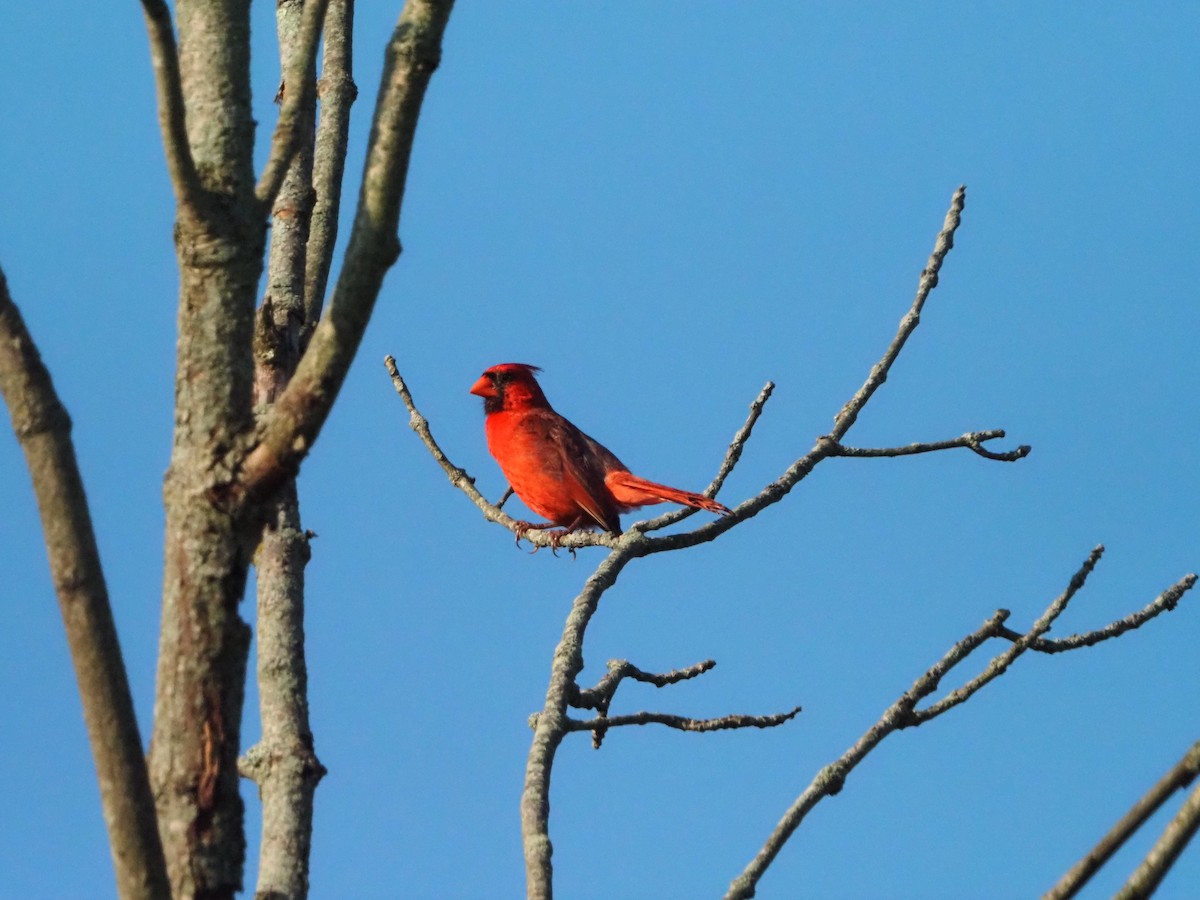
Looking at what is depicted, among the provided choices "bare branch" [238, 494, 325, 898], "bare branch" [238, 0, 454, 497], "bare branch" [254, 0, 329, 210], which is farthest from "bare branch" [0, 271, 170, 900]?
"bare branch" [238, 494, 325, 898]

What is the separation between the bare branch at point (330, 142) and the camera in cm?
457

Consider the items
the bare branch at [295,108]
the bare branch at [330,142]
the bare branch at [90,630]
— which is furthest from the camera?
the bare branch at [330,142]

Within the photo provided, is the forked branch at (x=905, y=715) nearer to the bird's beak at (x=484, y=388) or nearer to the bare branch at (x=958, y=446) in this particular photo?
the bare branch at (x=958, y=446)

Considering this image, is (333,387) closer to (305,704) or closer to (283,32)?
(305,704)

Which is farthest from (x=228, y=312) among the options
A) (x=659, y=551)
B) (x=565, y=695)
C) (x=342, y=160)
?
(x=342, y=160)

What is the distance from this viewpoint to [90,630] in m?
1.92

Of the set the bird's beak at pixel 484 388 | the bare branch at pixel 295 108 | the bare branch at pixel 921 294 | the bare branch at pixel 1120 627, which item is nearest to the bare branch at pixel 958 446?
the bare branch at pixel 921 294

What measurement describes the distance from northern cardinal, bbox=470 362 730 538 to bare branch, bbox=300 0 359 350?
2830mm

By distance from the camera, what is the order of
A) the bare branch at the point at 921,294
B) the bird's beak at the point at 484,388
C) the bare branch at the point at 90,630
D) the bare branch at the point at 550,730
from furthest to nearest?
the bird's beak at the point at 484,388, the bare branch at the point at 921,294, the bare branch at the point at 550,730, the bare branch at the point at 90,630

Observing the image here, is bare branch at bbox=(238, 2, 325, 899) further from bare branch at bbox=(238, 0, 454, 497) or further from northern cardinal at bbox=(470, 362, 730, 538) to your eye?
northern cardinal at bbox=(470, 362, 730, 538)

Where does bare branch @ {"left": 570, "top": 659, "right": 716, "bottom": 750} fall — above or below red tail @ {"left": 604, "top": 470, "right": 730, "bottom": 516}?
below

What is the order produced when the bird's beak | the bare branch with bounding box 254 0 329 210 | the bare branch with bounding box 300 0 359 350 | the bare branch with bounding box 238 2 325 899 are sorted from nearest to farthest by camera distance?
the bare branch with bounding box 254 0 329 210
the bare branch with bounding box 238 2 325 899
the bare branch with bounding box 300 0 359 350
the bird's beak

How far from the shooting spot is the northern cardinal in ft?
25.2

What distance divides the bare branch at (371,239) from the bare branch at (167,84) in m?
0.29
